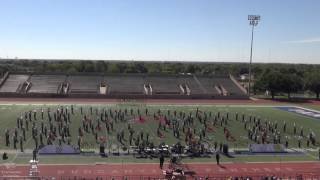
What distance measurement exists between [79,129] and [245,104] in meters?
29.5

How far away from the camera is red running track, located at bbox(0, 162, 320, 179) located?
25.5 metres

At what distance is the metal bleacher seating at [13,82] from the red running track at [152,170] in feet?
133

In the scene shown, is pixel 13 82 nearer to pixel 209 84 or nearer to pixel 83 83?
pixel 83 83

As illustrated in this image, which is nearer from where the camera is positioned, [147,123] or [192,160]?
[192,160]

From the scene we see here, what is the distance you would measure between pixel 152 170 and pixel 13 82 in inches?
1880

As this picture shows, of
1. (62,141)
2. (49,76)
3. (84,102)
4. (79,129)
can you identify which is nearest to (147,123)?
(79,129)

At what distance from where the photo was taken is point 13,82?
68688mm

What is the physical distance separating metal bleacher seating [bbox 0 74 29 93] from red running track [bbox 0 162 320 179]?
40688mm

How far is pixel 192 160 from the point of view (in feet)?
96.9

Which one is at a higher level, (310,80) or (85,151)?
(310,80)

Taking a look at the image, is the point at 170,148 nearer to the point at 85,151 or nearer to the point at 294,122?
the point at 85,151

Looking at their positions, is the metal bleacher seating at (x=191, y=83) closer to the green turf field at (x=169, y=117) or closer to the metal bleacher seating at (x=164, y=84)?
the metal bleacher seating at (x=164, y=84)

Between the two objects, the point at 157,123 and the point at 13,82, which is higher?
the point at 13,82

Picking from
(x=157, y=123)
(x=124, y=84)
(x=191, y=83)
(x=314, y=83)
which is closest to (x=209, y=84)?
(x=191, y=83)
